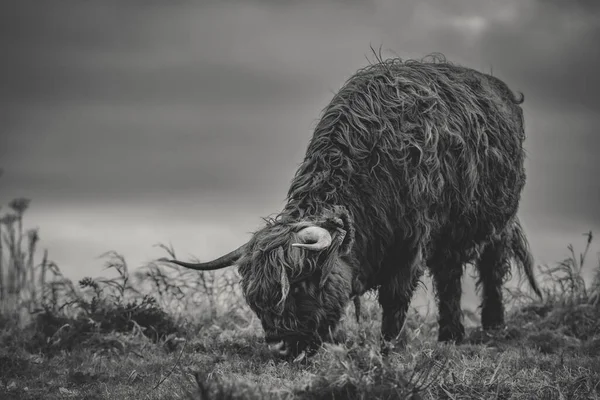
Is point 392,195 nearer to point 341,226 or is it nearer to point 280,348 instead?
point 341,226

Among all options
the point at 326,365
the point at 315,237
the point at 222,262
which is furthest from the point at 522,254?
the point at 326,365

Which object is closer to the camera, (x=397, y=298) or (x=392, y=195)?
(x=392, y=195)

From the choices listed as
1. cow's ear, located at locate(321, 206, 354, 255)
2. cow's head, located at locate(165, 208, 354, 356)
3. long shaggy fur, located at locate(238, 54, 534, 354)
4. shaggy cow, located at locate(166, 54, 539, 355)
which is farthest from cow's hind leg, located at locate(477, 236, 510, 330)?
cow's head, located at locate(165, 208, 354, 356)

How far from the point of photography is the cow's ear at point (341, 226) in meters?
5.60

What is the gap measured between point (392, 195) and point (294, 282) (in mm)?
1379

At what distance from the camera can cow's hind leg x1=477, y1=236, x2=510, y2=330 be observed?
336 inches

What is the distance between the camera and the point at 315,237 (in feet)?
17.6

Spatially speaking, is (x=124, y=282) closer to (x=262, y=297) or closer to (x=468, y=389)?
(x=262, y=297)

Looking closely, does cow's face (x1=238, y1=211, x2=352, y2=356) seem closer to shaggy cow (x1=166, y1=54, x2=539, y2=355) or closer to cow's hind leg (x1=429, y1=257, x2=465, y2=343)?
shaggy cow (x1=166, y1=54, x2=539, y2=355)

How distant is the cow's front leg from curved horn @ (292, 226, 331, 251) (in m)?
1.35

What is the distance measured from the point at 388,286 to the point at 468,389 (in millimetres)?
2025

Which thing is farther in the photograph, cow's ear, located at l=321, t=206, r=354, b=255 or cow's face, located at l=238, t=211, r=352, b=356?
cow's ear, located at l=321, t=206, r=354, b=255

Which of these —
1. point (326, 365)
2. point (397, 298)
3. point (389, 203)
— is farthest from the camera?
point (397, 298)

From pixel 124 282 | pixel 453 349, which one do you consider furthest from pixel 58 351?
pixel 453 349
